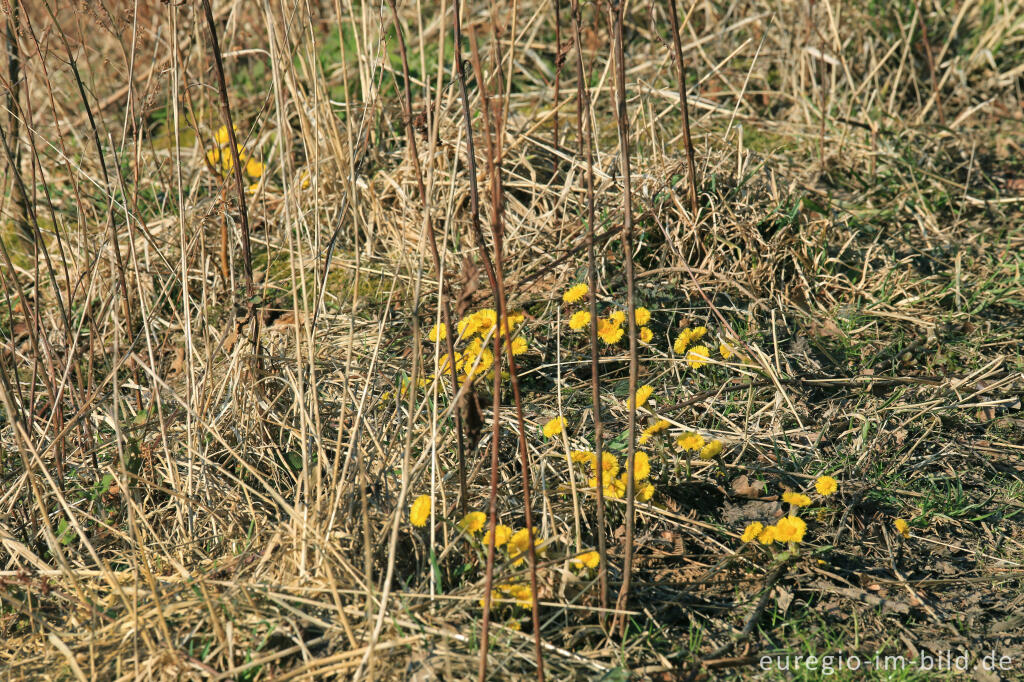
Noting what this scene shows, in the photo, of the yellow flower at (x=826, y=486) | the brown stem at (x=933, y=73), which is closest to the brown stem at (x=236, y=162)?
the yellow flower at (x=826, y=486)

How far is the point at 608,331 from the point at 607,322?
24mm

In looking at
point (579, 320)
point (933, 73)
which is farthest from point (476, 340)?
point (933, 73)

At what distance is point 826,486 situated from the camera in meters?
1.78

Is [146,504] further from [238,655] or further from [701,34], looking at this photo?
[701,34]

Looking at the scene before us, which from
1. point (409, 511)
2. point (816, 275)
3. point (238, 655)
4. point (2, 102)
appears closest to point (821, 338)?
point (816, 275)

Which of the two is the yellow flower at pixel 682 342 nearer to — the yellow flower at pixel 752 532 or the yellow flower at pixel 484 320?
the yellow flower at pixel 484 320

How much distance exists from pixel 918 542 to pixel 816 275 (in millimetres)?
988

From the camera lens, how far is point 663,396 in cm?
222

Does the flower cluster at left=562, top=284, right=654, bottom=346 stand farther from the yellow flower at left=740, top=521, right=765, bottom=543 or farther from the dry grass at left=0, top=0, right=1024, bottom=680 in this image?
the yellow flower at left=740, top=521, right=765, bottom=543

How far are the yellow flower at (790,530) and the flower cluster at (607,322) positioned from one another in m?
0.69

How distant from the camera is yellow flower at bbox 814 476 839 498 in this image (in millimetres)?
1772

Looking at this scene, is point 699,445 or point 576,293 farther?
point 576,293

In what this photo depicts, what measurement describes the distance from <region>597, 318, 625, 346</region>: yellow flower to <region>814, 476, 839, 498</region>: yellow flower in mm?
640

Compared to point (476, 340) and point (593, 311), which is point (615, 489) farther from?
point (476, 340)
